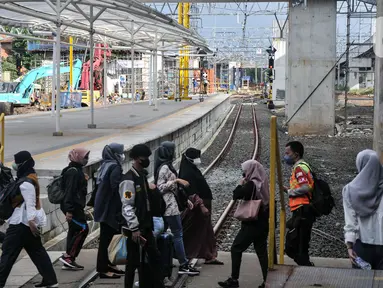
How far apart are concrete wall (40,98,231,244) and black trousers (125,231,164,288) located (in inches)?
107

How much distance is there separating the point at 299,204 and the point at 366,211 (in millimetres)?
1767

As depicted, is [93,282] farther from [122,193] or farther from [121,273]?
[122,193]

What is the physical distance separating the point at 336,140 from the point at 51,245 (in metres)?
20.3

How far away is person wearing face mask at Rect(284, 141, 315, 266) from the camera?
7.29 m

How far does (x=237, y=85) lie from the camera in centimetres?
11325

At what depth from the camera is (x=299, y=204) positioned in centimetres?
738

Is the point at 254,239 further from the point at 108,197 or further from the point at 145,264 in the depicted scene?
the point at 108,197

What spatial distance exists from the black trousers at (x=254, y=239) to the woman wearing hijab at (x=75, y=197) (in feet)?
5.62

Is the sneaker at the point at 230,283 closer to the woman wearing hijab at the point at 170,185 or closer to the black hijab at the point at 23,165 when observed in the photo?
the woman wearing hijab at the point at 170,185

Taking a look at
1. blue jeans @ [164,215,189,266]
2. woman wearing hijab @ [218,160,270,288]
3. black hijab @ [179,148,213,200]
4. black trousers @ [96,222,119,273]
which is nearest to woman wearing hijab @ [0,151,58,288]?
black trousers @ [96,222,119,273]

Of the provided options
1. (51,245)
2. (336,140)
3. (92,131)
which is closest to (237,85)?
(336,140)

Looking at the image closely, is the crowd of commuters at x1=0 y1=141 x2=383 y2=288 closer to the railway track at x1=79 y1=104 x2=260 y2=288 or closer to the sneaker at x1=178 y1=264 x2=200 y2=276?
the sneaker at x1=178 y1=264 x2=200 y2=276

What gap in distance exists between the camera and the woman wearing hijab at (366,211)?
5.58 metres

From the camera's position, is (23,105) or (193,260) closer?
(193,260)
